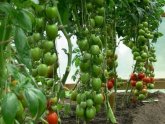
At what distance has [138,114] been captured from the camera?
3129 mm

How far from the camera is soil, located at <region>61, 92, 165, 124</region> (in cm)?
293

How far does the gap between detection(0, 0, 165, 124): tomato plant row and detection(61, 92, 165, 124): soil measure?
158mm

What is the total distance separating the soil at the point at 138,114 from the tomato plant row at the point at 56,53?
0.16 m

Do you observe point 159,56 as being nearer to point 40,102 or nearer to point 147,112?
point 147,112

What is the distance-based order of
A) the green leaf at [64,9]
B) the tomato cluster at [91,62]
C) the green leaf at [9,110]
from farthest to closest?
1. the tomato cluster at [91,62]
2. the green leaf at [64,9]
3. the green leaf at [9,110]

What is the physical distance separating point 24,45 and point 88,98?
0.73 meters

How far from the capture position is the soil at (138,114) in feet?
9.61

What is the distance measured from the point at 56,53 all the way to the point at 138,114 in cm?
203

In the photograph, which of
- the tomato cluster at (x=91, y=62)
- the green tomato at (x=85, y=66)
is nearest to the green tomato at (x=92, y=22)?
the tomato cluster at (x=91, y=62)

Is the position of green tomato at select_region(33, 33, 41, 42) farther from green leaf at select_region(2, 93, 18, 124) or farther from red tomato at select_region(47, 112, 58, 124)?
green leaf at select_region(2, 93, 18, 124)

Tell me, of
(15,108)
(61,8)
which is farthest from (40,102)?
(61,8)

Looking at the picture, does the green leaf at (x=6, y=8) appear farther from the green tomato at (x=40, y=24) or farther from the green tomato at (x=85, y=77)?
the green tomato at (x=85, y=77)

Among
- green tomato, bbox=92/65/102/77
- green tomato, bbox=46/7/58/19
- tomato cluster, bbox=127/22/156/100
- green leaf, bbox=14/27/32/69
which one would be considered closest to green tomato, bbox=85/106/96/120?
green tomato, bbox=92/65/102/77

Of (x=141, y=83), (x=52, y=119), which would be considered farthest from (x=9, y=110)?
(x=141, y=83)
